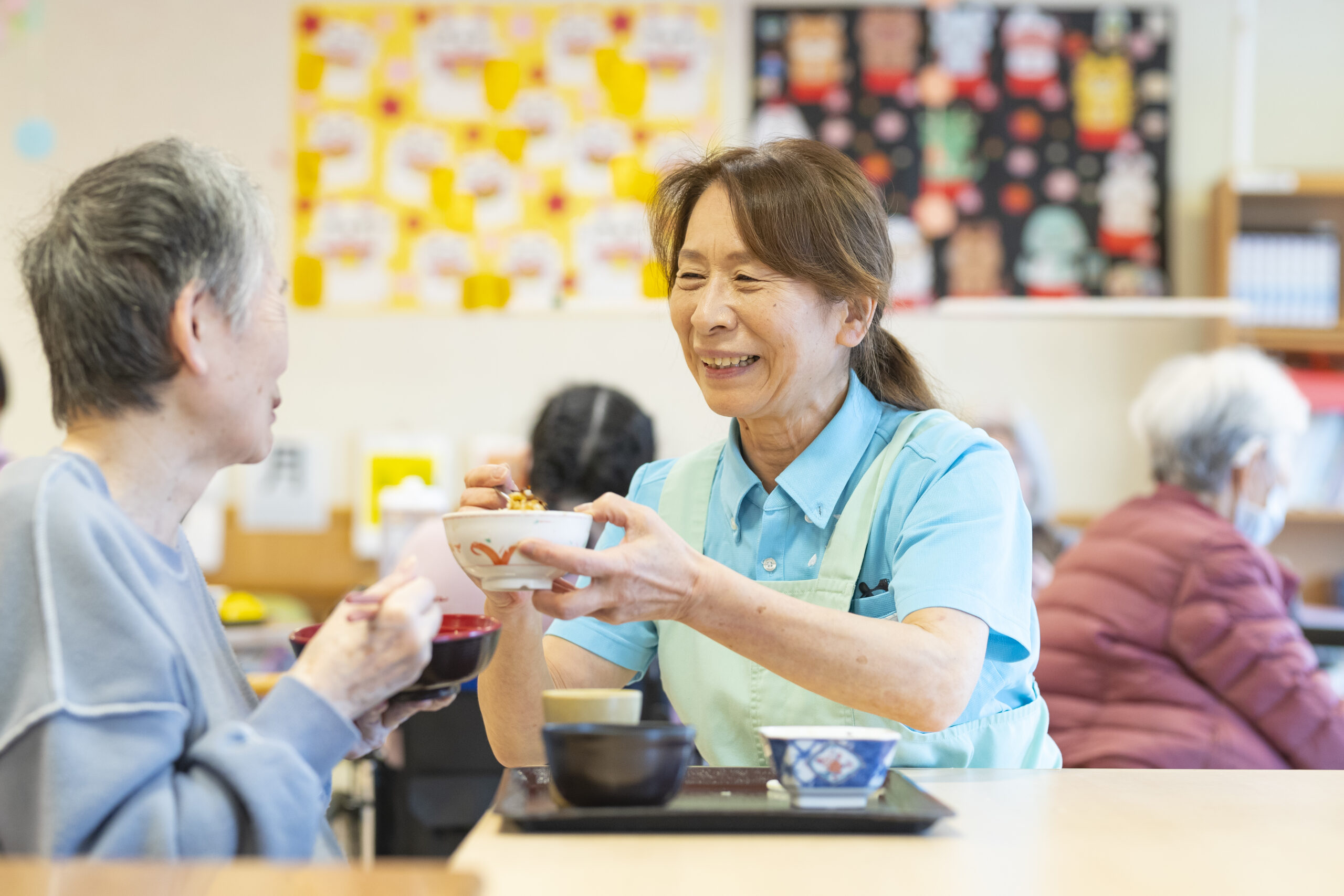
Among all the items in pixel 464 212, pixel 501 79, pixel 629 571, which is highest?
pixel 501 79

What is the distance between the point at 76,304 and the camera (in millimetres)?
1013

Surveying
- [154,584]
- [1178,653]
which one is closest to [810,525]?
[154,584]

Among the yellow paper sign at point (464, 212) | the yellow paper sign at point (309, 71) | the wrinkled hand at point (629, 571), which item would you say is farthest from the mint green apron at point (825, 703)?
the yellow paper sign at point (309, 71)

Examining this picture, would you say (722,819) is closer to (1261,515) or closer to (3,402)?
(1261,515)

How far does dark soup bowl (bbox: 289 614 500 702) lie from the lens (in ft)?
3.44

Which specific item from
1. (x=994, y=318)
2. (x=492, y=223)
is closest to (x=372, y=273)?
(x=492, y=223)

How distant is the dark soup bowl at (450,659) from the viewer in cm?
105

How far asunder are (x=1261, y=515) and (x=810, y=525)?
5.41ft

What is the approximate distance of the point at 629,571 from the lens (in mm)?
1120

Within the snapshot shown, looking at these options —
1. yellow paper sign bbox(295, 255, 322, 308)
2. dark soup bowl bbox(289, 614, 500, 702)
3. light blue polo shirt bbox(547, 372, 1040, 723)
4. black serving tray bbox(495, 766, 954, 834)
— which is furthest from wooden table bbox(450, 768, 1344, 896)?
yellow paper sign bbox(295, 255, 322, 308)

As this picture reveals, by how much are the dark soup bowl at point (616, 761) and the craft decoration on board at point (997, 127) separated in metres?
3.66

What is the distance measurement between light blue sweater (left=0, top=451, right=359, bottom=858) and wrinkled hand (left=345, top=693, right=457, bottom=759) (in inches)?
6.0

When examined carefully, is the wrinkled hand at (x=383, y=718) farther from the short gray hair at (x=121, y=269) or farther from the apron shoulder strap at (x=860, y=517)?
the apron shoulder strap at (x=860, y=517)

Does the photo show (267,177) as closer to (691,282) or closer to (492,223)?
(492,223)
